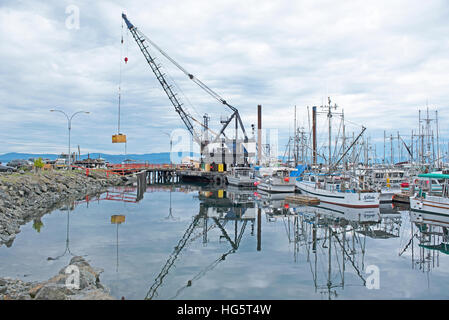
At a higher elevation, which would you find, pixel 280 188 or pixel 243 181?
pixel 243 181

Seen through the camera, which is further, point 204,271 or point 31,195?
point 31,195

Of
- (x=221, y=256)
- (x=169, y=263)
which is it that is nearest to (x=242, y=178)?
(x=221, y=256)

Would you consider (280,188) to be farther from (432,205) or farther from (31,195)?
(31,195)

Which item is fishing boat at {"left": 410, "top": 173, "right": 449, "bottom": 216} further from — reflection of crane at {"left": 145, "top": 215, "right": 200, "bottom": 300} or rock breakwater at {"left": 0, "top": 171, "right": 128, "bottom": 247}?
rock breakwater at {"left": 0, "top": 171, "right": 128, "bottom": 247}

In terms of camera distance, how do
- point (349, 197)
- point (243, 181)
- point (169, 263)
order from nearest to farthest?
point (169, 263), point (349, 197), point (243, 181)

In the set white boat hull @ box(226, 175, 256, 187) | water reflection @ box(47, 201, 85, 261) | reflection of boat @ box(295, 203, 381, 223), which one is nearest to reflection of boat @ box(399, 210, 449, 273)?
reflection of boat @ box(295, 203, 381, 223)

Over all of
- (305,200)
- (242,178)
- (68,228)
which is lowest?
(68,228)

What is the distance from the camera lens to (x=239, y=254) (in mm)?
19047

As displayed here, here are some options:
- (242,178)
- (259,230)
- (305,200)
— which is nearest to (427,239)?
(259,230)

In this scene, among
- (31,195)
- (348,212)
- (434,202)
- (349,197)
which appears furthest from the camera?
(31,195)

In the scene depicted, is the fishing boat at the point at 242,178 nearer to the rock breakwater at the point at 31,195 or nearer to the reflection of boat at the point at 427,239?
the rock breakwater at the point at 31,195

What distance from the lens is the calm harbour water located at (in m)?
13.8
